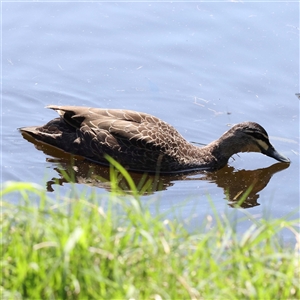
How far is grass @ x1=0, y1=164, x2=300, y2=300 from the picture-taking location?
4.32m

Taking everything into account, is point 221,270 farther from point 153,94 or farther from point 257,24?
point 257,24

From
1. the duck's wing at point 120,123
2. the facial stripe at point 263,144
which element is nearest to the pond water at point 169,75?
the facial stripe at point 263,144

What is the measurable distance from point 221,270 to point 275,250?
2.37 feet

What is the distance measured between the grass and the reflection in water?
12.7ft

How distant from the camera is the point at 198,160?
9.77m

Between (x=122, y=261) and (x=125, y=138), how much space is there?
499 centimetres

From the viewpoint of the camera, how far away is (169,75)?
11000 millimetres

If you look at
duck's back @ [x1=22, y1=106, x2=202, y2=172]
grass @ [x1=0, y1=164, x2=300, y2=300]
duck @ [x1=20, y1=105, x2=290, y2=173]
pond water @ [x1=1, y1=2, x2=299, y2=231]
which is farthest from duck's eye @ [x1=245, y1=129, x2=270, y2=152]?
grass @ [x1=0, y1=164, x2=300, y2=300]

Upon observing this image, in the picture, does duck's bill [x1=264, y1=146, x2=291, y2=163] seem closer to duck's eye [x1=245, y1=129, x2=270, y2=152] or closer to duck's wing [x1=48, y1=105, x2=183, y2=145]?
duck's eye [x1=245, y1=129, x2=270, y2=152]

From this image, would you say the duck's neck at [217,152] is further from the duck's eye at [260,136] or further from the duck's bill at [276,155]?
the duck's bill at [276,155]

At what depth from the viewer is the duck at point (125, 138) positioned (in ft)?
30.8

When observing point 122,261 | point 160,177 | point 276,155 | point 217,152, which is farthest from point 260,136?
point 122,261

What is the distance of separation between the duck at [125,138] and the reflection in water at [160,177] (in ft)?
0.37

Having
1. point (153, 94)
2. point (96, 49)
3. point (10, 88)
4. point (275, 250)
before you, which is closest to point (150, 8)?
point (96, 49)
